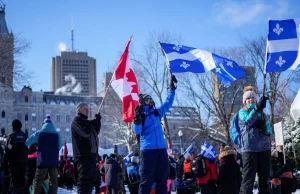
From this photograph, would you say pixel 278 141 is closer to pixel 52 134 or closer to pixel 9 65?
pixel 52 134

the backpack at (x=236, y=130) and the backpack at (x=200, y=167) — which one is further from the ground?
the backpack at (x=236, y=130)

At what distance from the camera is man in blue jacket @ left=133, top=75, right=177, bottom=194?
7008mm

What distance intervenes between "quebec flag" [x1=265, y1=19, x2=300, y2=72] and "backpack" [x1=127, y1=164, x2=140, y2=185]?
23.0ft

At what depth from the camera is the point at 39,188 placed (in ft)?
32.2

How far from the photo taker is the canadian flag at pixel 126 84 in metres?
10.4

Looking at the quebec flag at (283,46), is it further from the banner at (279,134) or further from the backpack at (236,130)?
the banner at (279,134)

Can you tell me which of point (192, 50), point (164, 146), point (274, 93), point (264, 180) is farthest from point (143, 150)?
point (274, 93)

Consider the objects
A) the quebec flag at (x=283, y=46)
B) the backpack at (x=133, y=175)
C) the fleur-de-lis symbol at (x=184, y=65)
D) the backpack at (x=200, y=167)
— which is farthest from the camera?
the backpack at (x=133, y=175)

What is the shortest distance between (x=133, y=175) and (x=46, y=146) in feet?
15.6

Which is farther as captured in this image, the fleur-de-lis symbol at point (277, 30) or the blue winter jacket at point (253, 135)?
the fleur-de-lis symbol at point (277, 30)

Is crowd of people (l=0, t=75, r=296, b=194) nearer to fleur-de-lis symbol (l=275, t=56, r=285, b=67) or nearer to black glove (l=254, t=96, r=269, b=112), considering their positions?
black glove (l=254, t=96, r=269, b=112)

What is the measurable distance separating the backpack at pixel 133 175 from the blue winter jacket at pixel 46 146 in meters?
4.49

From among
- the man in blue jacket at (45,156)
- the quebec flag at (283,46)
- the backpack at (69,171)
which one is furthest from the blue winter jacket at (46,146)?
the backpack at (69,171)

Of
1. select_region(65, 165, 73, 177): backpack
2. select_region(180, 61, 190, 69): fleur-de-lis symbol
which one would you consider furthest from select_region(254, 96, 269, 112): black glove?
select_region(65, 165, 73, 177): backpack
